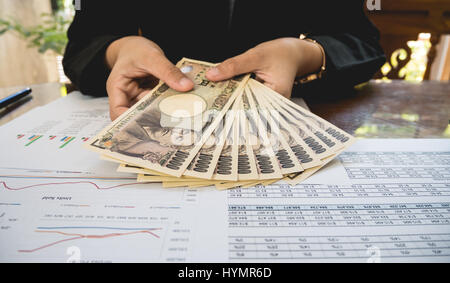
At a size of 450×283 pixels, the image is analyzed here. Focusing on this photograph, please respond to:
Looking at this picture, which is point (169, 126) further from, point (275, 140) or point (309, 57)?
point (309, 57)

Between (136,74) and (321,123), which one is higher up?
(136,74)

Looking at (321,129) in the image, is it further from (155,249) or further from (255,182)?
(155,249)

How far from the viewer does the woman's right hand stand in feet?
1.79

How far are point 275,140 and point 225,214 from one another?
0.64 ft

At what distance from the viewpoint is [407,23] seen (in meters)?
1.91

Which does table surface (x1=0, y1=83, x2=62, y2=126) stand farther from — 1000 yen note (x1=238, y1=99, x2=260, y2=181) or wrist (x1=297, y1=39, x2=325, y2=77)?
wrist (x1=297, y1=39, x2=325, y2=77)

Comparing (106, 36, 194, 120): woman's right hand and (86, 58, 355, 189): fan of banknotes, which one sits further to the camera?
(106, 36, 194, 120): woman's right hand

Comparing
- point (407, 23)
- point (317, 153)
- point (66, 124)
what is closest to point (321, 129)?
point (317, 153)

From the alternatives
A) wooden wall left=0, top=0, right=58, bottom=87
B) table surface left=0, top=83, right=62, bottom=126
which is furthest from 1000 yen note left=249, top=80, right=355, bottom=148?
wooden wall left=0, top=0, right=58, bottom=87

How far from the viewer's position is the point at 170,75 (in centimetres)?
54

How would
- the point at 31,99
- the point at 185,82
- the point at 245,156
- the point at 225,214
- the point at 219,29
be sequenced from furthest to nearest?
1. the point at 219,29
2. the point at 31,99
3. the point at 185,82
4. the point at 245,156
5. the point at 225,214

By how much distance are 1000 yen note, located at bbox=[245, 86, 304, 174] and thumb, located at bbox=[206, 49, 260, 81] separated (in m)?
0.06

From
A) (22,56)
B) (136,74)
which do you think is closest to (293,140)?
(136,74)

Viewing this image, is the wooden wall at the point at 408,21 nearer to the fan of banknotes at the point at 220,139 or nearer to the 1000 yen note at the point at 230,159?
the fan of banknotes at the point at 220,139
